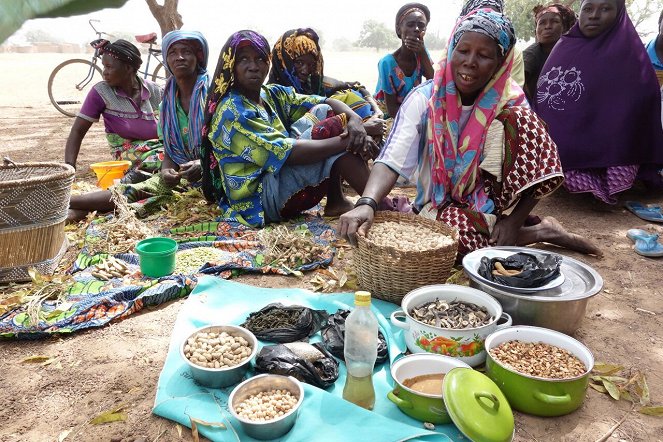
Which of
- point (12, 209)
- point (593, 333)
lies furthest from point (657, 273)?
point (12, 209)

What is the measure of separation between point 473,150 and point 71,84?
13.4 m

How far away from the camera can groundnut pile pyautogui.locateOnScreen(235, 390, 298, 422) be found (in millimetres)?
1623

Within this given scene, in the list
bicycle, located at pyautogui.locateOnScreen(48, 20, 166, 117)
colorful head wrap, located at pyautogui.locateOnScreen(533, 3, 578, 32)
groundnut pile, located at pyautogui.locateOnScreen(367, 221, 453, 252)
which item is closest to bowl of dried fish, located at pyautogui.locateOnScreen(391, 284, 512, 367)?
groundnut pile, located at pyautogui.locateOnScreen(367, 221, 453, 252)

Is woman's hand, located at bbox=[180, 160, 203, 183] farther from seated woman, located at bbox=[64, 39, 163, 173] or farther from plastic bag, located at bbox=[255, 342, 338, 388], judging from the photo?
plastic bag, located at bbox=[255, 342, 338, 388]

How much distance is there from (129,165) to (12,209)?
1578mm

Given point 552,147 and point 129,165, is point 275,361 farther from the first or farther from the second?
point 129,165

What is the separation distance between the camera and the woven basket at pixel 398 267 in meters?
2.29

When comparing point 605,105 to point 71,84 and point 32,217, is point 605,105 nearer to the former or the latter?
point 32,217

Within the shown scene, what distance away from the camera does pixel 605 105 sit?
3902 mm

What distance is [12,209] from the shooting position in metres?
2.58

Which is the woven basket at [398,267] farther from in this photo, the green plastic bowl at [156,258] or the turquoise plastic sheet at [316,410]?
the green plastic bowl at [156,258]

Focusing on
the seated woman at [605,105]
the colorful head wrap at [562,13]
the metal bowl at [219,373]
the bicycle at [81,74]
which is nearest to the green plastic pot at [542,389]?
the metal bowl at [219,373]

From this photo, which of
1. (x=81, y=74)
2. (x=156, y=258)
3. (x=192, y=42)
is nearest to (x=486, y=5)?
(x=192, y=42)

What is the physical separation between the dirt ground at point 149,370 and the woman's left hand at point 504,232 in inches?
21.0
